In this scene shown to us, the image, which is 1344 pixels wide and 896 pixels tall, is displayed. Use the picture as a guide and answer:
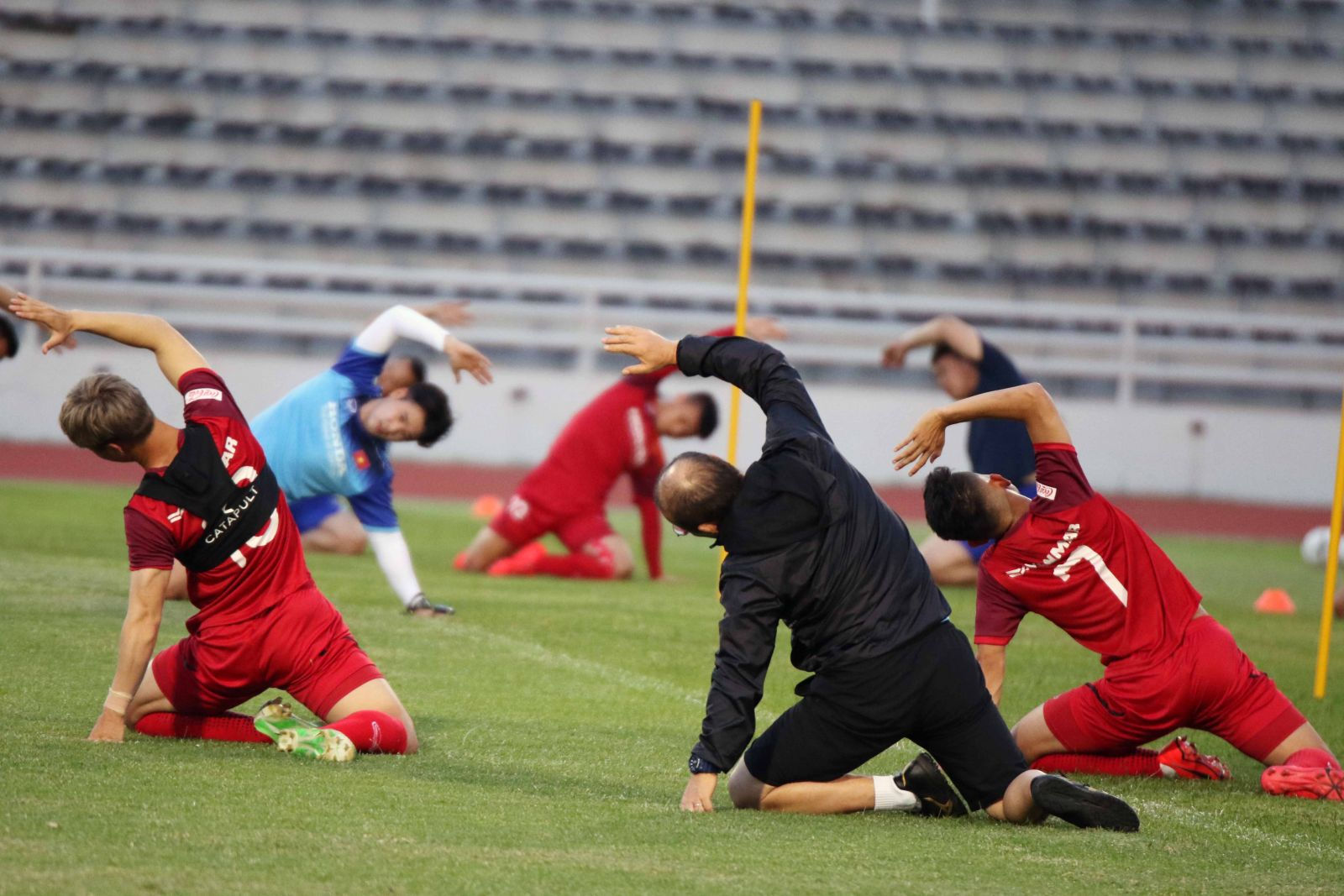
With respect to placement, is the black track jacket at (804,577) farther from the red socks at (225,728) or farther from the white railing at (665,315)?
the white railing at (665,315)

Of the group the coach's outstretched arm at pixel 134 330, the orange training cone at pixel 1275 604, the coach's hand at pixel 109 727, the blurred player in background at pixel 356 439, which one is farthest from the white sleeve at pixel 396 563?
the orange training cone at pixel 1275 604

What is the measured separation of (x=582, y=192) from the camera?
17625 millimetres

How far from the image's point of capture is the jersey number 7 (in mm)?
4547

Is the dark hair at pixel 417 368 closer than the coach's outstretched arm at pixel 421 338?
No

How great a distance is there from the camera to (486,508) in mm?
12328

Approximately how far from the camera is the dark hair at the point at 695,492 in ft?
12.8

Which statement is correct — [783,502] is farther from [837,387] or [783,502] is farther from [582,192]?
[582,192]

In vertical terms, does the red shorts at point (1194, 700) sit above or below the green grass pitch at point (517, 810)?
above

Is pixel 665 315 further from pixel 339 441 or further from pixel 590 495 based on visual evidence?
pixel 339 441

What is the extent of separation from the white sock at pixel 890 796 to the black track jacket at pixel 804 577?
1.25 feet

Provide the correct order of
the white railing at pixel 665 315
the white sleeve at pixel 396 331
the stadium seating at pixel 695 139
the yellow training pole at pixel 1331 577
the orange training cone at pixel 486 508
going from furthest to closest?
1. the stadium seating at pixel 695 139
2. the white railing at pixel 665 315
3. the orange training cone at pixel 486 508
4. the white sleeve at pixel 396 331
5. the yellow training pole at pixel 1331 577

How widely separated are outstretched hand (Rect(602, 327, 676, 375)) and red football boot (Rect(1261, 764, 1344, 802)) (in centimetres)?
214

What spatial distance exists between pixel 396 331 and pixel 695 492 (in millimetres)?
3425

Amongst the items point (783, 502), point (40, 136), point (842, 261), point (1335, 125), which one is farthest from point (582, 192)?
point (783, 502)
